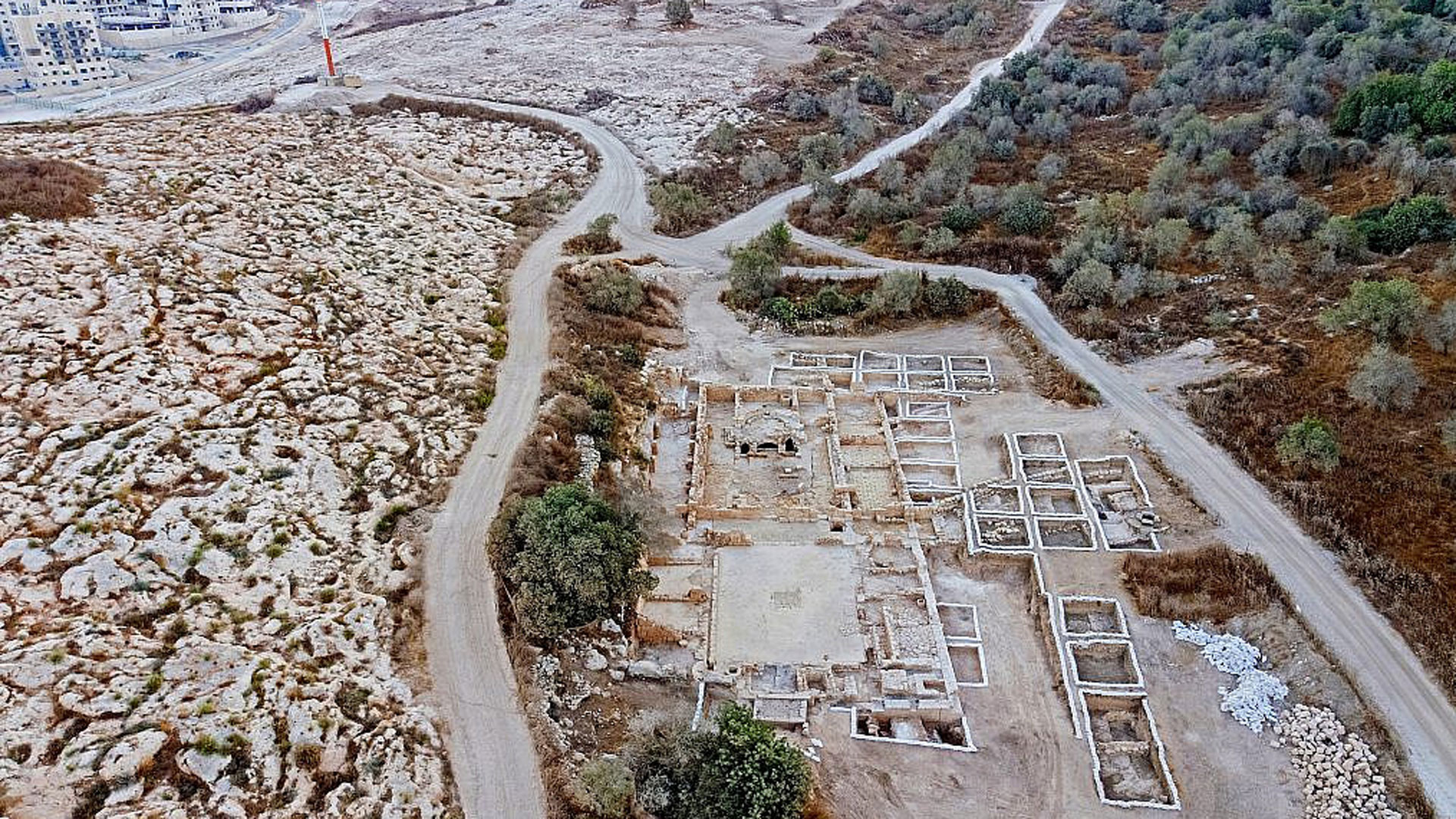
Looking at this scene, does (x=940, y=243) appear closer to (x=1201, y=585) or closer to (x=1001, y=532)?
(x=1001, y=532)

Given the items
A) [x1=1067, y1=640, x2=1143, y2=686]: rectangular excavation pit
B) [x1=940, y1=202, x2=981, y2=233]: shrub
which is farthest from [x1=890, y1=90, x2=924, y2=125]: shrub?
[x1=1067, y1=640, x2=1143, y2=686]: rectangular excavation pit

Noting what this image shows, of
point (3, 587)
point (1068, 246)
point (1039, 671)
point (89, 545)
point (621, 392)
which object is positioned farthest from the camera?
point (1068, 246)

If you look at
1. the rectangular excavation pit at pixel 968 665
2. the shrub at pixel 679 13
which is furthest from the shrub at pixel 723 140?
the rectangular excavation pit at pixel 968 665

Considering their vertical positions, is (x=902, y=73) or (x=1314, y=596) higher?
(x=902, y=73)

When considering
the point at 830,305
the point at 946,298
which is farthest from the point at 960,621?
the point at 946,298

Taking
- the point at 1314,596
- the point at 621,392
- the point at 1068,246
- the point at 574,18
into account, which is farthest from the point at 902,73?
the point at 1314,596

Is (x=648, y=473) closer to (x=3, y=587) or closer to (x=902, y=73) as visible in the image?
(x=3, y=587)

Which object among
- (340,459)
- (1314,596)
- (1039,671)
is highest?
(340,459)

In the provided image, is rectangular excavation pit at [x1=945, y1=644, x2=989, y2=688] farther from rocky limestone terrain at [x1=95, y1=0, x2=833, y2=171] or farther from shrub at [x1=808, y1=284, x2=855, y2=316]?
rocky limestone terrain at [x1=95, y1=0, x2=833, y2=171]
